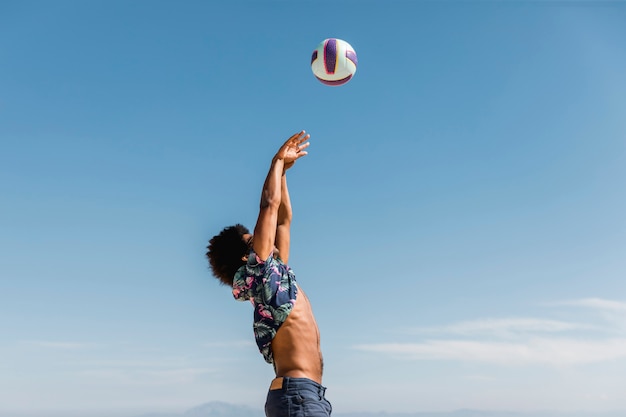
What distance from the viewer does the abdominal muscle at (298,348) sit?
5703 mm

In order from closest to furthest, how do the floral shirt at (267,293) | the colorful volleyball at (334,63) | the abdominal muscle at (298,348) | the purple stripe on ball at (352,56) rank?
the abdominal muscle at (298,348) < the floral shirt at (267,293) < the colorful volleyball at (334,63) < the purple stripe on ball at (352,56)

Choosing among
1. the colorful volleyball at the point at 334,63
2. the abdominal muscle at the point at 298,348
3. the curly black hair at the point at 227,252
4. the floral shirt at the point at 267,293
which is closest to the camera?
the abdominal muscle at the point at 298,348

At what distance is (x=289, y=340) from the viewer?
19.0 ft

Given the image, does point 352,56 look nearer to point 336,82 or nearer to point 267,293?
point 336,82

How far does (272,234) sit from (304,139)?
1577 mm

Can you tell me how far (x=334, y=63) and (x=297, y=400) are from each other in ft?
19.0

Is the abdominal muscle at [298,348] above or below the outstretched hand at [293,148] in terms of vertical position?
below

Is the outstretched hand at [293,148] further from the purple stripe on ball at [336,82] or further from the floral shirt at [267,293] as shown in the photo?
the purple stripe on ball at [336,82]

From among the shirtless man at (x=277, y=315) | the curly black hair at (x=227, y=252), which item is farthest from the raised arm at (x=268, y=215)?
the curly black hair at (x=227, y=252)

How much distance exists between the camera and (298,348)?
5770 mm

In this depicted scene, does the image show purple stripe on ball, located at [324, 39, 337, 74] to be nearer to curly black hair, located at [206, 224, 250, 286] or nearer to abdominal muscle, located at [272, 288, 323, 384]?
curly black hair, located at [206, 224, 250, 286]

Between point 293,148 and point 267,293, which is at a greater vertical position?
point 293,148

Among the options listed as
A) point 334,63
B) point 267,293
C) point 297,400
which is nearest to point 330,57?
point 334,63

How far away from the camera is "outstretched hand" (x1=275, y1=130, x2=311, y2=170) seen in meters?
6.77
